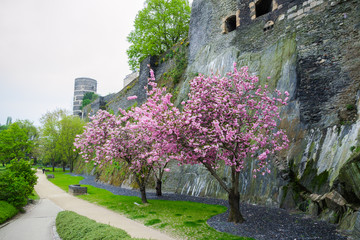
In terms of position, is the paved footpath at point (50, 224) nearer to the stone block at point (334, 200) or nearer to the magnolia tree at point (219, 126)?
the magnolia tree at point (219, 126)

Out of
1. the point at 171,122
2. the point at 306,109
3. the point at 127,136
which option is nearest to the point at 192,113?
the point at 171,122

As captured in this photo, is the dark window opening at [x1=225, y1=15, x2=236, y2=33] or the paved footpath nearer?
the paved footpath

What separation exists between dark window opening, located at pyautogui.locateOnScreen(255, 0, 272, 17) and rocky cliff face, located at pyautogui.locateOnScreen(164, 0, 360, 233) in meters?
1.62

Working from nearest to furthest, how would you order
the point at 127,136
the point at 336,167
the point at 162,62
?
the point at 336,167 < the point at 127,136 < the point at 162,62

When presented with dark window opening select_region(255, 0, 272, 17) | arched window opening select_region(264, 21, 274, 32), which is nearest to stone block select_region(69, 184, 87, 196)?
arched window opening select_region(264, 21, 274, 32)

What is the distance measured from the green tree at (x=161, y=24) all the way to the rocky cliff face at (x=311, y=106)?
52.4 feet

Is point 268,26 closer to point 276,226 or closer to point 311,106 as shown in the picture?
point 311,106

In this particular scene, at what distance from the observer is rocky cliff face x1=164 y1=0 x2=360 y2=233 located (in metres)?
9.71

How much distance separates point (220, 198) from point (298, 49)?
32.7 ft

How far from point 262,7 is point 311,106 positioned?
37.3ft

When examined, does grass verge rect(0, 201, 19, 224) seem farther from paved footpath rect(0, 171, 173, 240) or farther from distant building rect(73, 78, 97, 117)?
distant building rect(73, 78, 97, 117)

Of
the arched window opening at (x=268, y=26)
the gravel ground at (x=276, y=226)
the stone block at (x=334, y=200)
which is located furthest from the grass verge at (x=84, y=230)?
the arched window opening at (x=268, y=26)

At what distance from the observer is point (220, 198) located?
47.9 ft

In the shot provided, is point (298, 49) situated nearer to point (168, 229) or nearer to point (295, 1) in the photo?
point (295, 1)
